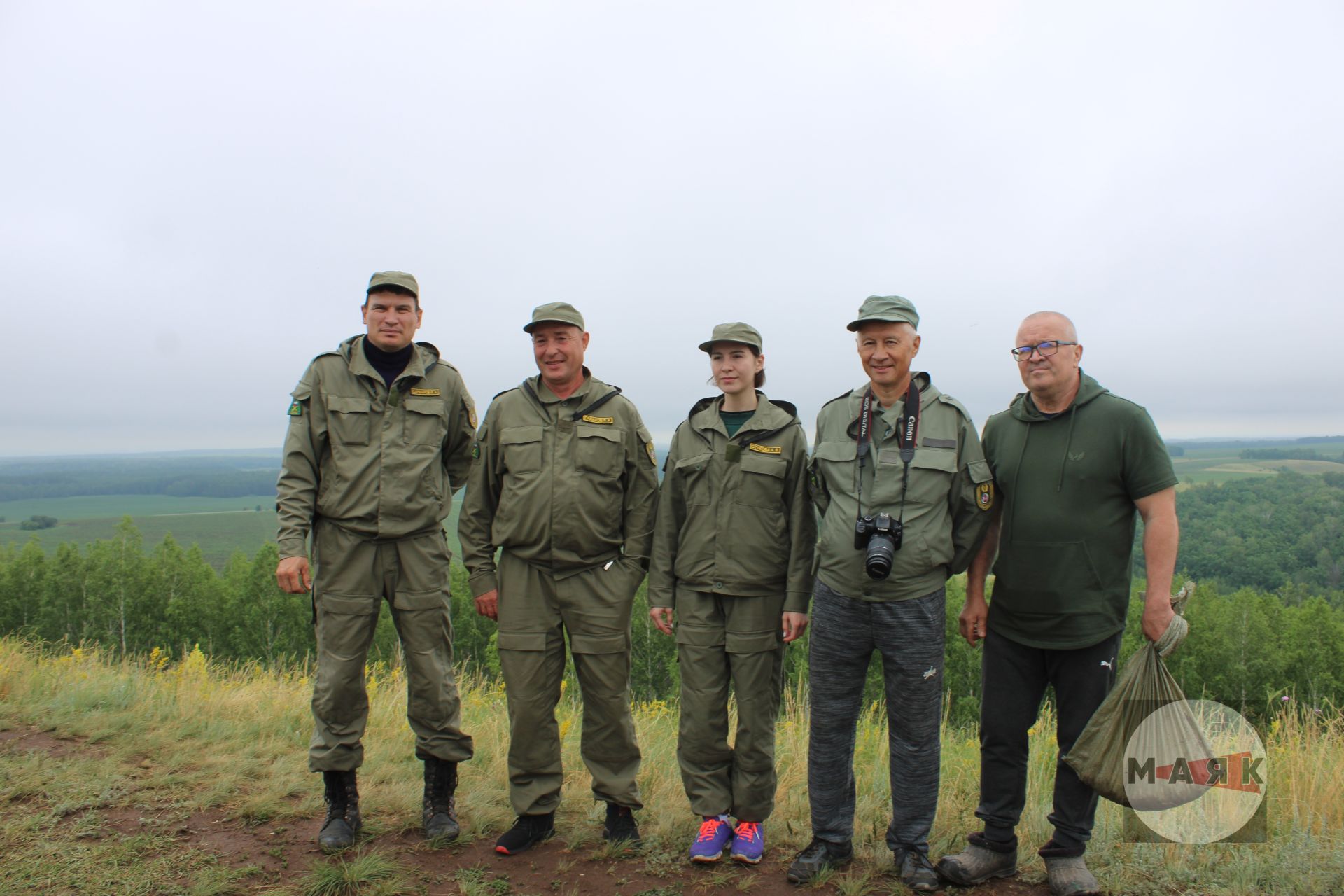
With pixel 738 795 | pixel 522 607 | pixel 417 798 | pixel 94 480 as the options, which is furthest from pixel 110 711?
pixel 94 480

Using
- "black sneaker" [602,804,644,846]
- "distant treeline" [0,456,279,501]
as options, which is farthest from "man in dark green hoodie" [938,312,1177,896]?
"distant treeline" [0,456,279,501]

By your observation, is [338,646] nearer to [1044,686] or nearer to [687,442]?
[687,442]

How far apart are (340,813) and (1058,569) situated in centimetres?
341

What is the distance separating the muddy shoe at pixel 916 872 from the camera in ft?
10.4

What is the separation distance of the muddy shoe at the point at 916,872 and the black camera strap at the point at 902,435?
4.80 ft

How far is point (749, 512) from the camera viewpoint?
135 inches

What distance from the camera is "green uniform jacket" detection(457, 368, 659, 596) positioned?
3.51 m

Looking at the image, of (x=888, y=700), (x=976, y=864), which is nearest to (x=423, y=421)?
(x=888, y=700)

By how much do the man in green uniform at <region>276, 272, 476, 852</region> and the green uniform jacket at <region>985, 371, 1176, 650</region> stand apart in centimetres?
261

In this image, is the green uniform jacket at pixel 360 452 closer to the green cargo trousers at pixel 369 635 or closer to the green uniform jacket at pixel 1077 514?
the green cargo trousers at pixel 369 635

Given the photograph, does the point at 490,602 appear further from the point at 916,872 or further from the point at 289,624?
the point at 289,624

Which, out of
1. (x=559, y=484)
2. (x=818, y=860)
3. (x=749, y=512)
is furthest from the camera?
(x=559, y=484)

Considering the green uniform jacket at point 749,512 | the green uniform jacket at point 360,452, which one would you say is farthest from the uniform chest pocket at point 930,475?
the green uniform jacket at point 360,452

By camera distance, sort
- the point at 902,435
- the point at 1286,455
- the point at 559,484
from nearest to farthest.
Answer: the point at 902,435 → the point at 559,484 → the point at 1286,455
